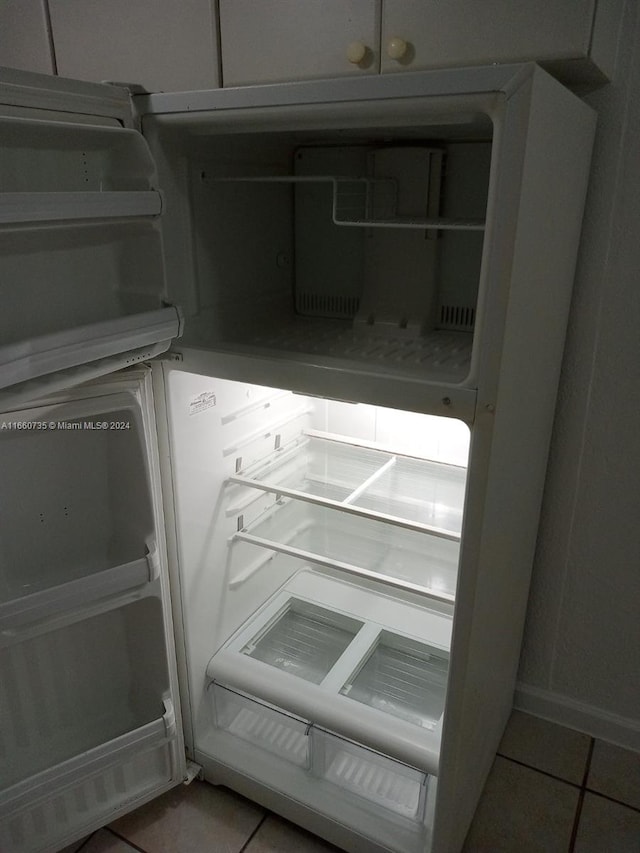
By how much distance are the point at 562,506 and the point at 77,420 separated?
4.03 feet

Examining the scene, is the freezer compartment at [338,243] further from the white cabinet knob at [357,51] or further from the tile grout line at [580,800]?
the tile grout line at [580,800]

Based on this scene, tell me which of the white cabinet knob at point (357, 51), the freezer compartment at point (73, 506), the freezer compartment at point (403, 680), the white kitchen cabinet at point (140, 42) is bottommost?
the freezer compartment at point (403, 680)

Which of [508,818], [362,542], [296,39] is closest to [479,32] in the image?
[296,39]

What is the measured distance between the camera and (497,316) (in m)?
0.93

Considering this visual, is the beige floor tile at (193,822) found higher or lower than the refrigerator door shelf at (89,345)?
lower

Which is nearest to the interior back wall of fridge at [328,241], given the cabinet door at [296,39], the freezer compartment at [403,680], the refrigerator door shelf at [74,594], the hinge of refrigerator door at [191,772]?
the cabinet door at [296,39]

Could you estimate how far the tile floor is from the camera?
1471 millimetres

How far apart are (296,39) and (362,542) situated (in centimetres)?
137

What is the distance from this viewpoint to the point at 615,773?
165cm

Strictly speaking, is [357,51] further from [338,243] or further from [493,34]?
[338,243]

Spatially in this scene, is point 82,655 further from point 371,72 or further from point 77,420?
point 371,72

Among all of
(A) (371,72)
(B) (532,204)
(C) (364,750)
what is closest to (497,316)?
(B) (532,204)

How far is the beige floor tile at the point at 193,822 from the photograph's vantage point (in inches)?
58.3

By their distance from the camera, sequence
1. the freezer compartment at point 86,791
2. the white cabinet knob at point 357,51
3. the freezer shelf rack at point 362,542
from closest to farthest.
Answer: the white cabinet knob at point 357,51 → the freezer compartment at point 86,791 → the freezer shelf rack at point 362,542
